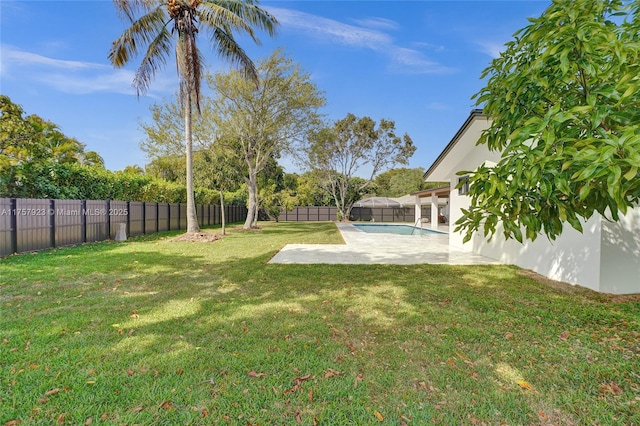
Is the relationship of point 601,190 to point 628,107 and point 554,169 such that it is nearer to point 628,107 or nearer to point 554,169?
point 554,169

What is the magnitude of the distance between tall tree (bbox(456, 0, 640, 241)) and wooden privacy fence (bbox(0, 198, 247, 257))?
11229 millimetres

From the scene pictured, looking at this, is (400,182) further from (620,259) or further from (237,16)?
(620,259)

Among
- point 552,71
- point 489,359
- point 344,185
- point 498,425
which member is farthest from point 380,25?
point 344,185

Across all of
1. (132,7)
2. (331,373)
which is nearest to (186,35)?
(132,7)

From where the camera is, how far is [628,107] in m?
1.53

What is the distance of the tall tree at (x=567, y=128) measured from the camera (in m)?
1.30

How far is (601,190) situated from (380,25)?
1066cm

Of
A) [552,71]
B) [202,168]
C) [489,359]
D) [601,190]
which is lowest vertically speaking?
[489,359]

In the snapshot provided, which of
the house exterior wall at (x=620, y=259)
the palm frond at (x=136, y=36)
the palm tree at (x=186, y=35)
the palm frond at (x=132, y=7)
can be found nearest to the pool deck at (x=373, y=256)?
the house exterior wall at (x=620, y=259)

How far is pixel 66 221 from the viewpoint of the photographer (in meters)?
10.0

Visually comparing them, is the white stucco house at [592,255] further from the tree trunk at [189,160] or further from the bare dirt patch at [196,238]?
the tree trunk at [189,160]

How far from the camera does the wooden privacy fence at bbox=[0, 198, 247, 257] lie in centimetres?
812

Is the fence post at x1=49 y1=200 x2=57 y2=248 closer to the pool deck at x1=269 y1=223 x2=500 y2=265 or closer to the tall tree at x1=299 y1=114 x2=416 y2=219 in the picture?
the pool deck at x1=269 y1=223 x2=500 y2=265

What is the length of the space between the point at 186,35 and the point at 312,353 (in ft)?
43.4
